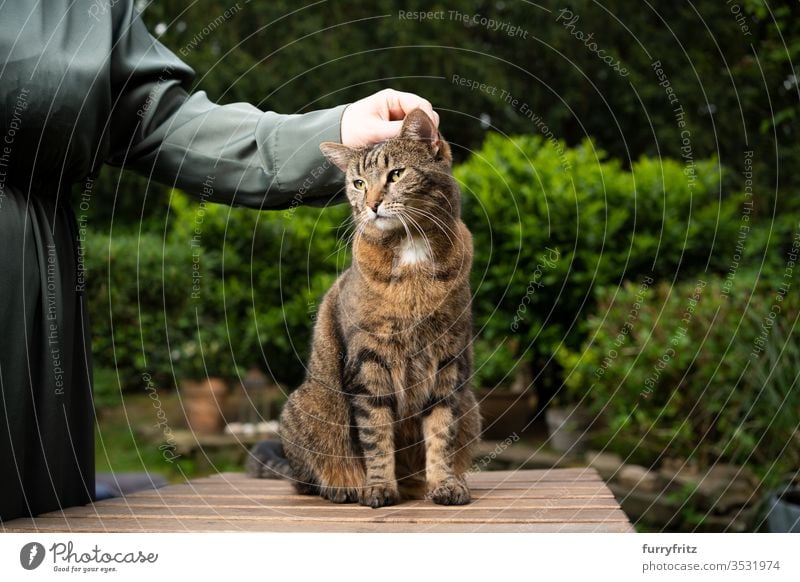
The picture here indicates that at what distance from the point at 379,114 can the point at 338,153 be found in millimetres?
155

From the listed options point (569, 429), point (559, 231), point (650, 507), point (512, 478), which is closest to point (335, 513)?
point (512, 478)

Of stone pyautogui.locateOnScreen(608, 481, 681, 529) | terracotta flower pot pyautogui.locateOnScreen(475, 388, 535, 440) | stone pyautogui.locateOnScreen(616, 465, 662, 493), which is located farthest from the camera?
terracotta flower pot pyautogui.locateOnScreen(475, 388, 535, 440)

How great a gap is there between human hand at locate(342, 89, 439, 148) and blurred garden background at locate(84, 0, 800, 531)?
236cm

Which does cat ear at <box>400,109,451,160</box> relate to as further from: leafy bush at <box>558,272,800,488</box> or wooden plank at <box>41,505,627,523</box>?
leafy bush at <box>558,272,800,488</box>

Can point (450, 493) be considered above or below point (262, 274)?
below

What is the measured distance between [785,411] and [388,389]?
3247 millimetres

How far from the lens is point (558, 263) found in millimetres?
6230

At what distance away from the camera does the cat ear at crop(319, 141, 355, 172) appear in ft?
7.28

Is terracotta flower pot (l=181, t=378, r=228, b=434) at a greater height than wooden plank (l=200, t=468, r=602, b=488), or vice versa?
wooden plank (l=200, t=468, r=602, b=488)

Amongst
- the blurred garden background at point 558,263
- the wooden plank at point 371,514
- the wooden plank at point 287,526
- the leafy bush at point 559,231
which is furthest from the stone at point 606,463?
the wooden plank at point 287,526

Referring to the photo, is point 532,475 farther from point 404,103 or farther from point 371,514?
point 404,103

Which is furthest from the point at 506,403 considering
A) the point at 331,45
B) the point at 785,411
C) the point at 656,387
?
the point at 331,45

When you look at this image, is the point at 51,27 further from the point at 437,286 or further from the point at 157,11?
the point at 157,11
